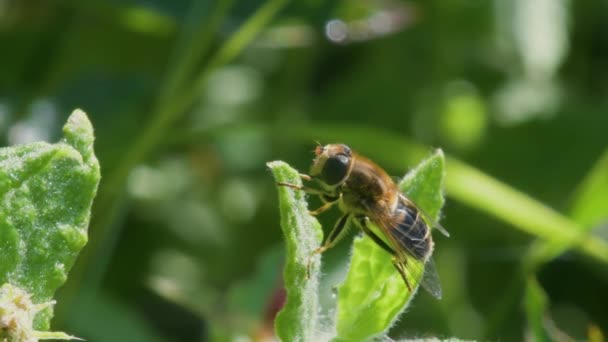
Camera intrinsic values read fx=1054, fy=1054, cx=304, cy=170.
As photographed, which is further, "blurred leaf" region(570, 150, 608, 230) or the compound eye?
"blurred leaf" region(570, 150, 608, 230)

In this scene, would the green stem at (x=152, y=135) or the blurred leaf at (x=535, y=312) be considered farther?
the green stem at (x=152, y=135)

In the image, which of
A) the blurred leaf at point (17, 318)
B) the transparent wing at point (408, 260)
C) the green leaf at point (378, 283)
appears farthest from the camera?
the transparent wing at point (408, 260)

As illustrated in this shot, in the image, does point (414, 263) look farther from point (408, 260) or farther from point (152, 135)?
point (152, 135)

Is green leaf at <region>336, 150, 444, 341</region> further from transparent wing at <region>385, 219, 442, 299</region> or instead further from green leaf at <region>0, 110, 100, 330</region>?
green leaf at <region>0, 110, 100, 330</region>

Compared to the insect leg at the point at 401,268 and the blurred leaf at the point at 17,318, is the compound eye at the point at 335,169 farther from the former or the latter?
the blurred leaf at the point at 17,318

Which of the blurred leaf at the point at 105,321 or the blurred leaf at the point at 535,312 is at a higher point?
the blurred leaf at the point at 535,312

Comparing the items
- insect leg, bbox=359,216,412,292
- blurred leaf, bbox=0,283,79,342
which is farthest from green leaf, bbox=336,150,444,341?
blurred leaf, bbox=0,283,79,342

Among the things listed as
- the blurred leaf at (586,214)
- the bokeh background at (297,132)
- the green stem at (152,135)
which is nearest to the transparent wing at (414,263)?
the bokeh background at (297,132)
